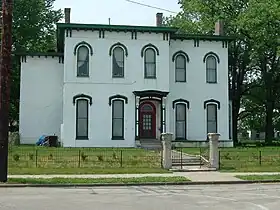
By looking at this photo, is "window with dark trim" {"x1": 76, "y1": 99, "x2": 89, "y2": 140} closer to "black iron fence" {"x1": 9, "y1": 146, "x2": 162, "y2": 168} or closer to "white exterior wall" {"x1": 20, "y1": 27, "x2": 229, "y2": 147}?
"white exterior wall" {"x1": 20, "y1": 27, "x2": 229, "y2": 147}

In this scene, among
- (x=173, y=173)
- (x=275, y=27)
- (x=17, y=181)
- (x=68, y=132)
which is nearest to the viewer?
(x=17, y=181)

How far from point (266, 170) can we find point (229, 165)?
2301 mm

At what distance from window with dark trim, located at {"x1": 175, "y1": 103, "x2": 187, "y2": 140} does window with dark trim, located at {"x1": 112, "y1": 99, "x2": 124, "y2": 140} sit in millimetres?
4650

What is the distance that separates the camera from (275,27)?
49.5 meters

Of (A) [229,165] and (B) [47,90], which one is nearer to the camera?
(A) [229,165]

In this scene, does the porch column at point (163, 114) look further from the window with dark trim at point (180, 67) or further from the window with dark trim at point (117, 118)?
the window with dark trim at point (117, 118)

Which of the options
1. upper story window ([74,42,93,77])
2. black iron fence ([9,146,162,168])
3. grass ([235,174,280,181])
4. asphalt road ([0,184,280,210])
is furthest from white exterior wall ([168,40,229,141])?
asphalt road ([0,184,280,210])

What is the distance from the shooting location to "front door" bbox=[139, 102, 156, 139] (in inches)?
1638

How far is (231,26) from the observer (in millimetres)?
53219

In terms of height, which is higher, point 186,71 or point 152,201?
point 186,71

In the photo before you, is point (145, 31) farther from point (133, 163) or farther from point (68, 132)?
point (133, 163)

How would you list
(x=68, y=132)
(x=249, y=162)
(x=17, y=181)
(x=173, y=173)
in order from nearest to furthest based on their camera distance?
(x=17, y=181) < (x=173, y=173) < (x=249, y=162) < (x=68, y=132)

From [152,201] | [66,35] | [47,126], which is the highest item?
[66,35]

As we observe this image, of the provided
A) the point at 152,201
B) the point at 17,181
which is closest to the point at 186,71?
the point at 17,181
